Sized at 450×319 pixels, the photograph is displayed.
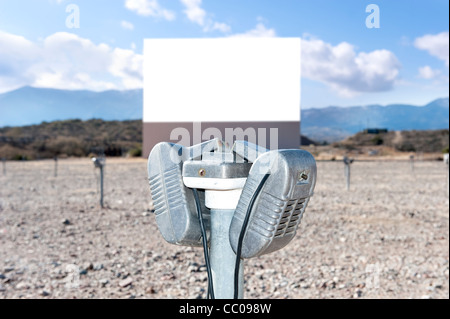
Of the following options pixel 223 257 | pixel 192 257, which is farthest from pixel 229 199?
pixel 192 257

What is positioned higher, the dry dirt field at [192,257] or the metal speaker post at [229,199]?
the metal speaker post at [229,199]

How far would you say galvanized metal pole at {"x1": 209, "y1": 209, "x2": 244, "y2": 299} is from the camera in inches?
46.3

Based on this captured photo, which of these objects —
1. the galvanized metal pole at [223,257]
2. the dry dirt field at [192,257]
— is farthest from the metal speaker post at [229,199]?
the dry dirt field at [192,257]

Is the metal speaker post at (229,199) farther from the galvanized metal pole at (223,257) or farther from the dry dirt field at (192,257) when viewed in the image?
the dry dirt field at (192,257)

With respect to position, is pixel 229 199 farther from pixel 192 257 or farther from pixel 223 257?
pixel 192 257

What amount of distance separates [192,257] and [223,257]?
329cm

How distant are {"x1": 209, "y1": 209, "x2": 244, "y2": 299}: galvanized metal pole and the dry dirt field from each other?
243 centimetres

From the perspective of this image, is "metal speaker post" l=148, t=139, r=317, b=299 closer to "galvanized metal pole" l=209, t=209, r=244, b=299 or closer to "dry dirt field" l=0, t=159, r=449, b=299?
"galvanized metal pole" l=209, t=209, r=244, b=299

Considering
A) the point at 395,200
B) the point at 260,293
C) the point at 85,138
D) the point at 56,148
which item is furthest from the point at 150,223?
the point at 85,138

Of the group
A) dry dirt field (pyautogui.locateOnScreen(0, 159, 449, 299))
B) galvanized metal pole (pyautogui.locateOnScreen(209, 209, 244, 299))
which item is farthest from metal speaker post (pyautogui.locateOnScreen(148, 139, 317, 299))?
dry dirt field (pyautogui.locateOnScreen(0, 159, 449, 299))

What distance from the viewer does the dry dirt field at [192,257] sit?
367cm

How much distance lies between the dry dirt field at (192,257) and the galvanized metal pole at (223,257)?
243 centimetres

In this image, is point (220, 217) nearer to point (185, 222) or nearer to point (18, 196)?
point (185, 222)
